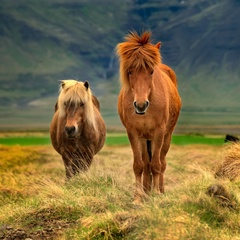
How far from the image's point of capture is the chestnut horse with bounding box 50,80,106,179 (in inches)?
602

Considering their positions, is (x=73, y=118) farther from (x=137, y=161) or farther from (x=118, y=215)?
(x=118, y=215)

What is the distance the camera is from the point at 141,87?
11492 mm

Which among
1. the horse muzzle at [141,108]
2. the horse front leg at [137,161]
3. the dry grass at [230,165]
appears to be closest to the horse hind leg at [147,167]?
the horse front leg at [137,161]

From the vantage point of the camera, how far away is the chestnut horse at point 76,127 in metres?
15.3

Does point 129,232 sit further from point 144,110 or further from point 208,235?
point 144,110

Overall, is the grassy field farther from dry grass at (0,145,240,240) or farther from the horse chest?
the horse chest

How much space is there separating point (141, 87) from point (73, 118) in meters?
4.07

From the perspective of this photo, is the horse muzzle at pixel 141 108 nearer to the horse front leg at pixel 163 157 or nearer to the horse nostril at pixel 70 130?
the horse front leg at pixel 163 157

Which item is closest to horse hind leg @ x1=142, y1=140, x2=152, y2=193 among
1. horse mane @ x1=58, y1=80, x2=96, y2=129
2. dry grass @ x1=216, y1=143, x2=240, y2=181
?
dry grass @ x1=216, y1=143, x2=240, y2=181

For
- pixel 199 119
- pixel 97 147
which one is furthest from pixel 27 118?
pixel 97 147

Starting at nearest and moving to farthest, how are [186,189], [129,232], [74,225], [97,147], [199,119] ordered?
[129,232]
[74,225]
[186,189]
[97,147]
[199,119]

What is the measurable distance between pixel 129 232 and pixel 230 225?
1.44 meters

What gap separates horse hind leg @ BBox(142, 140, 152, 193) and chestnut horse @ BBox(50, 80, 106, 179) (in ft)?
7.65

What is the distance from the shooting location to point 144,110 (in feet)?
36.4
